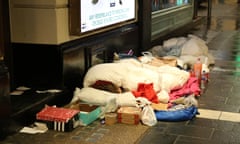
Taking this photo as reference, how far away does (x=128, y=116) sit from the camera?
182 inches

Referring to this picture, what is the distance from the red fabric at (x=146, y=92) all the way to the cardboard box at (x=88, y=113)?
624mm

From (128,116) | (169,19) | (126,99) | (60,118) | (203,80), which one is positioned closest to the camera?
(60,118)

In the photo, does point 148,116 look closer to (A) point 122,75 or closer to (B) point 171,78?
(A) point 122,75

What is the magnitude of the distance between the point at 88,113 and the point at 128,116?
419 millimetres

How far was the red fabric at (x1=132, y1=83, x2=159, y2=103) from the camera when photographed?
5227mm

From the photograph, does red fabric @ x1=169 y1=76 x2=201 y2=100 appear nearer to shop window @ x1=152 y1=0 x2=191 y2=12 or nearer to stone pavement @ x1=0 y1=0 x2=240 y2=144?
stone pavement @ x1=0 y1=0 x2=240 y2=144

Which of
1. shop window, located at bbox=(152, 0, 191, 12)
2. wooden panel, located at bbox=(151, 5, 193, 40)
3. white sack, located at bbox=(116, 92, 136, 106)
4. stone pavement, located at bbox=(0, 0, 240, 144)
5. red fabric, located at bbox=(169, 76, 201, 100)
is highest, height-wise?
shop window, located at bbox=(152, 0, 191, 12)

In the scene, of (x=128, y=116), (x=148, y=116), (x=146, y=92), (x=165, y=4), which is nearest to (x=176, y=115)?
(x=148, y=116)

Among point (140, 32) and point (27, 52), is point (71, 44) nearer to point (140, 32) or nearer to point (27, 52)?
point (27, 52)

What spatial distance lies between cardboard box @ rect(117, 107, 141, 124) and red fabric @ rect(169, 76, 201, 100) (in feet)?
2.91

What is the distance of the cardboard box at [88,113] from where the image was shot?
4609 mm

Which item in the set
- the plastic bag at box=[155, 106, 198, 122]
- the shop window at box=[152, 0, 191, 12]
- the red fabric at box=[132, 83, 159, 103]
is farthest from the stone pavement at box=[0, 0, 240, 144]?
the shop window at box=[152, 0, 191, 12]

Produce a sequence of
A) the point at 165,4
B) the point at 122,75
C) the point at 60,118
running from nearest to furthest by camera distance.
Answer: the point at 60,118
the point at 122,75
the point at 165,4

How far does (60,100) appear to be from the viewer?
16.7 ft
